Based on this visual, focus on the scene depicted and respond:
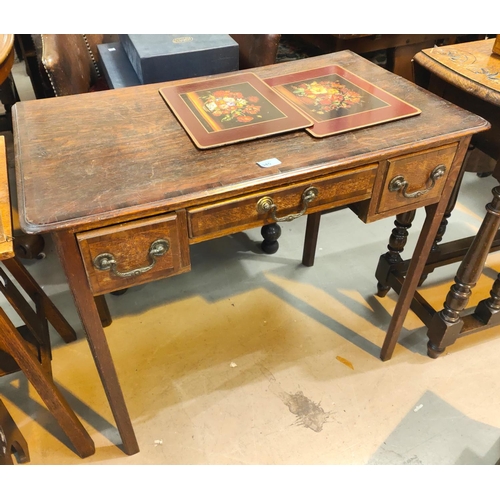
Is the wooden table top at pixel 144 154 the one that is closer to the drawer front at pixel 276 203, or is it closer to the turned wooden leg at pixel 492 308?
the drawer front at pixel 276 203

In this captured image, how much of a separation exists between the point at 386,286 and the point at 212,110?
3.07ft

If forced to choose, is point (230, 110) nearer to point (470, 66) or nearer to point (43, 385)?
point (470, 66)

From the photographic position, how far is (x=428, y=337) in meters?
1.54

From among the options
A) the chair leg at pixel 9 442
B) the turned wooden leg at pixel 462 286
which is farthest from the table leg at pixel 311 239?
the chair leg at pixel 9 442

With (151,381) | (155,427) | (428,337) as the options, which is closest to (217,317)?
(151,381)

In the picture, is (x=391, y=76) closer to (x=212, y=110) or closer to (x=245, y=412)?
(x=212, y=110)

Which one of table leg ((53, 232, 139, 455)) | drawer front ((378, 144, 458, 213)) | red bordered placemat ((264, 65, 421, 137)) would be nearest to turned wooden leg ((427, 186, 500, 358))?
drawer front ((378, 144, 458, 213))

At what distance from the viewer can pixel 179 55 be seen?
1.38 meters

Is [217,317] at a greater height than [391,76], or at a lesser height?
lesser

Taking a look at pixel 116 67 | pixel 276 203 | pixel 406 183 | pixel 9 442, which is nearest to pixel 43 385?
pixel 9 442

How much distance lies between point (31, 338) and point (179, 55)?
3.07 ft

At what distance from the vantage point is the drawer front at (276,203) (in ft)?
2.88

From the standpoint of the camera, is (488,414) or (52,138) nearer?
(52,138)

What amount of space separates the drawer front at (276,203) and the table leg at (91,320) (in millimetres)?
218
